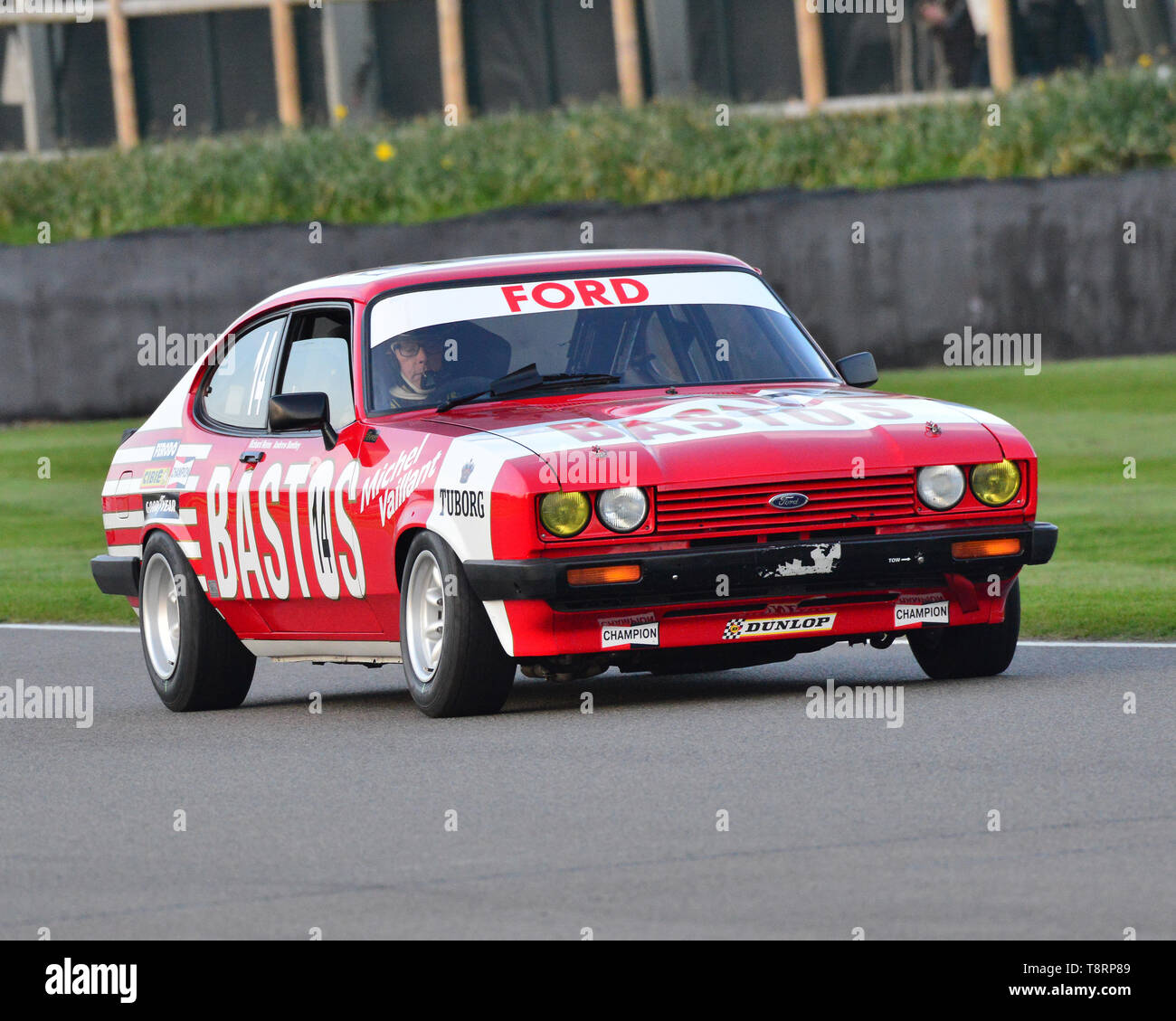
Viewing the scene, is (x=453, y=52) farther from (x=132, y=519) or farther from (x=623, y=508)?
(x=623, y=508)

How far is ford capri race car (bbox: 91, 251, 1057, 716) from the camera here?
958 centimetres

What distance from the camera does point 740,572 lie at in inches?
379

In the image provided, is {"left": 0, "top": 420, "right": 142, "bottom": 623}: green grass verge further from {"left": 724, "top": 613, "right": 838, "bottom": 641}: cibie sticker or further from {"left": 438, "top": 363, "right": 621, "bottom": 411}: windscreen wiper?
{"left": 724, "top": 613, "right": 838, "bottom": 641}: cibie sticker

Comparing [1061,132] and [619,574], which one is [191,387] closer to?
[619,574]

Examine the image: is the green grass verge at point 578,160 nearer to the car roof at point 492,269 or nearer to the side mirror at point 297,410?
the car roof at point 492,269

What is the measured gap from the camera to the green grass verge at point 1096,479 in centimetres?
1365

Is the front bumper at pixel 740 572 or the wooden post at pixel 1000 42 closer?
the front bumper at pixel 740 572

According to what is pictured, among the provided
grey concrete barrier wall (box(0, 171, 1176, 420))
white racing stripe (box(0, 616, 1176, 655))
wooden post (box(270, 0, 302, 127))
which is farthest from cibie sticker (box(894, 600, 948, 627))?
wooden post (box(270, 0, 302, 127))

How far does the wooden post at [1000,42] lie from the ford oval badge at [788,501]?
27.8 meters

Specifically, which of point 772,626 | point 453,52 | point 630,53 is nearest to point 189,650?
point 772,626

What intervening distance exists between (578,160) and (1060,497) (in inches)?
552

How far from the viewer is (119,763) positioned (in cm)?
962

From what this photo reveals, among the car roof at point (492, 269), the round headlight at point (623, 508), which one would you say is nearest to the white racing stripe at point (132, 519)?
the car roof at point (492, 269)
